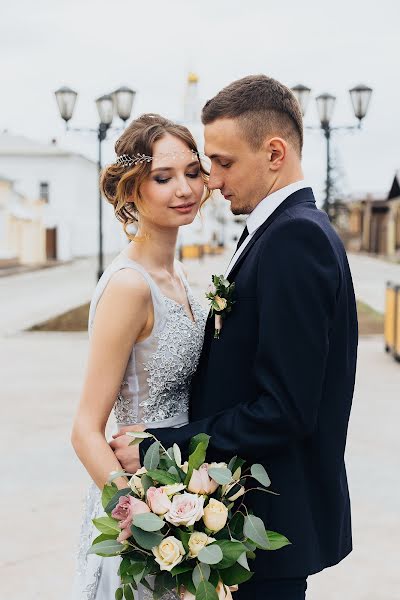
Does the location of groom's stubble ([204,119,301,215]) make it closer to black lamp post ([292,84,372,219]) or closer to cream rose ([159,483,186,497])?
cream rose ([159,483,186,497])

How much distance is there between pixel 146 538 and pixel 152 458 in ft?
0.68

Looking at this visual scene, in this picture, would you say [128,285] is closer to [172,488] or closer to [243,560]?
[172,488]

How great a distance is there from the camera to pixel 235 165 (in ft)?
7.56

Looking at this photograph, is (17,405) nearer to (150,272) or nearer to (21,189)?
(150,272)

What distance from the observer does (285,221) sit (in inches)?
87.0

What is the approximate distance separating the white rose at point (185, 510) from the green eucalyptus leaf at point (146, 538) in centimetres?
5

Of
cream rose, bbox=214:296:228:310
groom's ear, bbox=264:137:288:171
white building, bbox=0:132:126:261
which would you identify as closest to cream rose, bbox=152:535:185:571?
cream rose, bbox=214:296:228:310

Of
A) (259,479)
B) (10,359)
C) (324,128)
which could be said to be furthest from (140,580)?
(324,128)

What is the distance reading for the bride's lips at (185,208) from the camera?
265cm

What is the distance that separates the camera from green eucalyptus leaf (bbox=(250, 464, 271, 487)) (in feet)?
7.13

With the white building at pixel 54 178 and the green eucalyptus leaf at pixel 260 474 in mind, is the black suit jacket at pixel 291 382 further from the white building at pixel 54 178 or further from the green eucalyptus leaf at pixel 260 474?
the white building at pixel 54 178

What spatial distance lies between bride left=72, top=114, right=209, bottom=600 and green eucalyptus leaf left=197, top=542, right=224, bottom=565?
1.50ft

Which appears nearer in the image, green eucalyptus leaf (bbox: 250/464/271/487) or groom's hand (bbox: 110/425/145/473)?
green eucalyptus leaf (bbox: 250/464/271/487)

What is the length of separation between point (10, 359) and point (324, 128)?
9.81 meters
